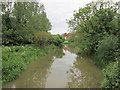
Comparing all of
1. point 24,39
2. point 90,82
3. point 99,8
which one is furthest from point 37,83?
point 24,39

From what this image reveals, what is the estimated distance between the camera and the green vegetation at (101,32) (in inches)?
305

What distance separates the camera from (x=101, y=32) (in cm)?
1131

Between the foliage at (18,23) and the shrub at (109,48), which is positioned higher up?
the foliage at (18,23)

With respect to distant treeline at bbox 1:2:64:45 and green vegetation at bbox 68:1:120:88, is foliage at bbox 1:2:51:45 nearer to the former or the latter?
distant treeline at bbox 1:2:64:45

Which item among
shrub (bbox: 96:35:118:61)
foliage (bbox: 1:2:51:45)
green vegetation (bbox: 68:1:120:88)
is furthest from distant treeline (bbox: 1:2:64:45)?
shrub (bbox: 96:35:118:61)

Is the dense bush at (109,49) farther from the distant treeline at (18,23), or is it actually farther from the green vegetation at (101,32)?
the distant treeline at (18,23)

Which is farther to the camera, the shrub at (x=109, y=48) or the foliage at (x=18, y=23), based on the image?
the foliage at (x=18, y=23)

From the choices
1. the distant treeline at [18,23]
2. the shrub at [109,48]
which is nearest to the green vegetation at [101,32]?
the shrub at [109,48]

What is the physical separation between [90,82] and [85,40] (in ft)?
23.7

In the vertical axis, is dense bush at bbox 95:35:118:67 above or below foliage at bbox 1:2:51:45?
below

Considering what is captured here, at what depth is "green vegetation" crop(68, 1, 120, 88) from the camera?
25.4ft

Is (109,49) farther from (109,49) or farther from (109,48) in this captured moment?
(109,48)

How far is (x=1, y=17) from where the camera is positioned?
639 inches

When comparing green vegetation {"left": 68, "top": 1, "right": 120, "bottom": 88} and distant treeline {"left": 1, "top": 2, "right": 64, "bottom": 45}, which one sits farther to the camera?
distant treeline {"left": 1, "top": 2, "right": 64, "bottom": 45}
